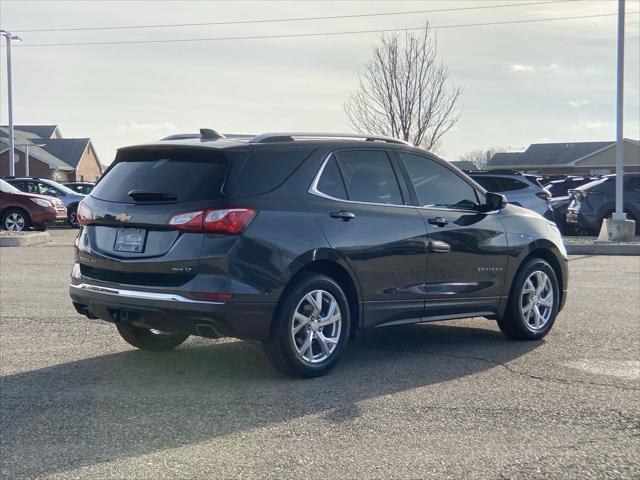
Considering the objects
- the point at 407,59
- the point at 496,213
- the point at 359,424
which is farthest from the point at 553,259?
the point at 407,59

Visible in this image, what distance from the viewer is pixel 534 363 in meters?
7.00

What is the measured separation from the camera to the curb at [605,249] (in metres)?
18.2

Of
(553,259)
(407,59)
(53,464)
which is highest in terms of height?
(407,59)

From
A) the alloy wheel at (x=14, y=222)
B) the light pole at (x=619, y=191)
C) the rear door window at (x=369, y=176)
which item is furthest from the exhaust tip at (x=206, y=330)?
the alloy wheel at (x=14, y=222)

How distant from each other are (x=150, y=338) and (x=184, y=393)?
57.8 inches

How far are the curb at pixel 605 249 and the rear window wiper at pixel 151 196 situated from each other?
13503mm

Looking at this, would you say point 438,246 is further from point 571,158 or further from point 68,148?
point 571,158

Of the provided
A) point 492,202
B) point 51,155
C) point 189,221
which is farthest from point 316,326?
point 51,155

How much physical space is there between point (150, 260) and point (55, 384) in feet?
3.78

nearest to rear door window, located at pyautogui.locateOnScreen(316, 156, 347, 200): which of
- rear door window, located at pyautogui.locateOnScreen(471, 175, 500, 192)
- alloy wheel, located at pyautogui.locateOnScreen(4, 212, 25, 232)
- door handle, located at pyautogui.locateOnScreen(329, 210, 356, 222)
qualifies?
door handle, located at pyautogui.locateOnScreen(329, 210, 356, 222)

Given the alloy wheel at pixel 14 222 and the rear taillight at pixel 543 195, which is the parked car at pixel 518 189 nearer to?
the rear taillight at pixel 543 195

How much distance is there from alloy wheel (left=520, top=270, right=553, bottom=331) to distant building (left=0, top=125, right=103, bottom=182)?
65.5m

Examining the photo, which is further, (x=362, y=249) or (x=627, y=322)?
(x=627, y=322)

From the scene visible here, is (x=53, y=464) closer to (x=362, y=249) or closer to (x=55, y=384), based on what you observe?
(x=55, y=384)
